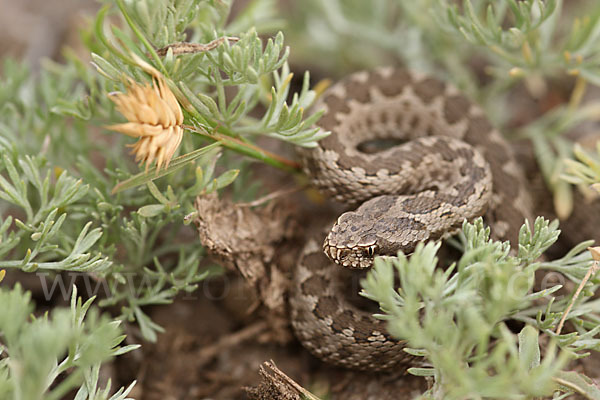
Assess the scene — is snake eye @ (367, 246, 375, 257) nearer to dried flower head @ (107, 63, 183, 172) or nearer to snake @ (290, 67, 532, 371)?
snake @ (290, 67, 532, 371)

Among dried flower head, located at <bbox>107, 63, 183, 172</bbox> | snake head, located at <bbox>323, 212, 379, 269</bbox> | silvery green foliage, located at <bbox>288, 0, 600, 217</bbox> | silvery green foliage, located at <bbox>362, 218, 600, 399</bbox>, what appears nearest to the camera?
silvery green foliage, located at <bbox>362, 218, 600, 399</bbox>

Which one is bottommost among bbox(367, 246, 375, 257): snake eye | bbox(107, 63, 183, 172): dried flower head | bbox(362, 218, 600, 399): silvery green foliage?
bbox(367, 246, 375, 257): snake eye

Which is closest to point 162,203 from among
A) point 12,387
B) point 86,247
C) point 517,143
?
point 86,247

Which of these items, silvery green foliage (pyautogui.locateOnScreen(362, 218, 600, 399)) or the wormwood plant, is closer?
silvery green foliage (pyautogui.locateOnScreen(362, 218, 600, 399))

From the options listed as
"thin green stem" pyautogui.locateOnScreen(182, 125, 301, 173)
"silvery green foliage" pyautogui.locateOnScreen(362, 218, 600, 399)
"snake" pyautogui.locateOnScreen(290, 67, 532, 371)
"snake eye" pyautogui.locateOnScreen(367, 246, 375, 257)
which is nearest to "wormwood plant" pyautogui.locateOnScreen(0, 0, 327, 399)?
"thin green stem" pyautogui.locateOnScreen(182, 125, 301, 173)

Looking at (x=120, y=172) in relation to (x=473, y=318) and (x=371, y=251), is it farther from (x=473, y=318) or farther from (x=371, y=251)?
(x=473, y=318)

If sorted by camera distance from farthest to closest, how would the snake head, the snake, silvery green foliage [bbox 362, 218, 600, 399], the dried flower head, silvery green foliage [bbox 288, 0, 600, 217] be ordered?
silvery green foliage [bbox 288, 0, 600, 217], the snake, the snake head, the dried flower head, silvery green foliage [bbox 362, 218, 600, 399]

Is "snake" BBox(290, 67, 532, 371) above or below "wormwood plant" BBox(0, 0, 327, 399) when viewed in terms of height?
below
